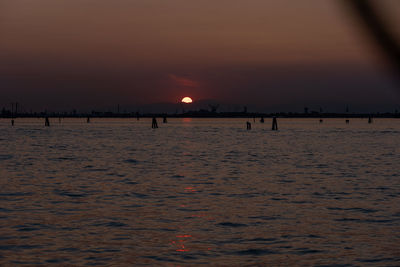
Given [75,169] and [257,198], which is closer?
[257,198]

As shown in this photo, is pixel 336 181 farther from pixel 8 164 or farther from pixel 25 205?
pixel 8 164

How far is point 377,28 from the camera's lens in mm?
1216

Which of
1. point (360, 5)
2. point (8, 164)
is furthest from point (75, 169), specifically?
point (360, 5)

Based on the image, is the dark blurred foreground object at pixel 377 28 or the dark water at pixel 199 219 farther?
the dark water at pixel 199 219

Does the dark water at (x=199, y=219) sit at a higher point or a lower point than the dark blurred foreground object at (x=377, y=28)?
lower

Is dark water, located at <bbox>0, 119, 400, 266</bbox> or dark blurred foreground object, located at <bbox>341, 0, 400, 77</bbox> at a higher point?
dark blurred foreground object, located at <bbox>341, 0, 400, 77</bbox>

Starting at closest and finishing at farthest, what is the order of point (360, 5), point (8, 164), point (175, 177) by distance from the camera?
point (360, 5) → point (175, 177) → point (8, 164)

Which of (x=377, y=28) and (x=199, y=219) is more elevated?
(x=377, y=28)

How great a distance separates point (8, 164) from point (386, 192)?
937 inches

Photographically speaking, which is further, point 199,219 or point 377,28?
point 199,219

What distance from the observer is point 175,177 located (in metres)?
26.9

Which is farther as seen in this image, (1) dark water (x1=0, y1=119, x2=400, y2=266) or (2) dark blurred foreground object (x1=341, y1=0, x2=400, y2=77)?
(1) dark water (x1=0, y1=119, x2=400, y2=266)

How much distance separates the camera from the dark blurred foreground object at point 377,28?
3.88ft

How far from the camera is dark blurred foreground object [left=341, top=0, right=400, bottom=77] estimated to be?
3.88ft
